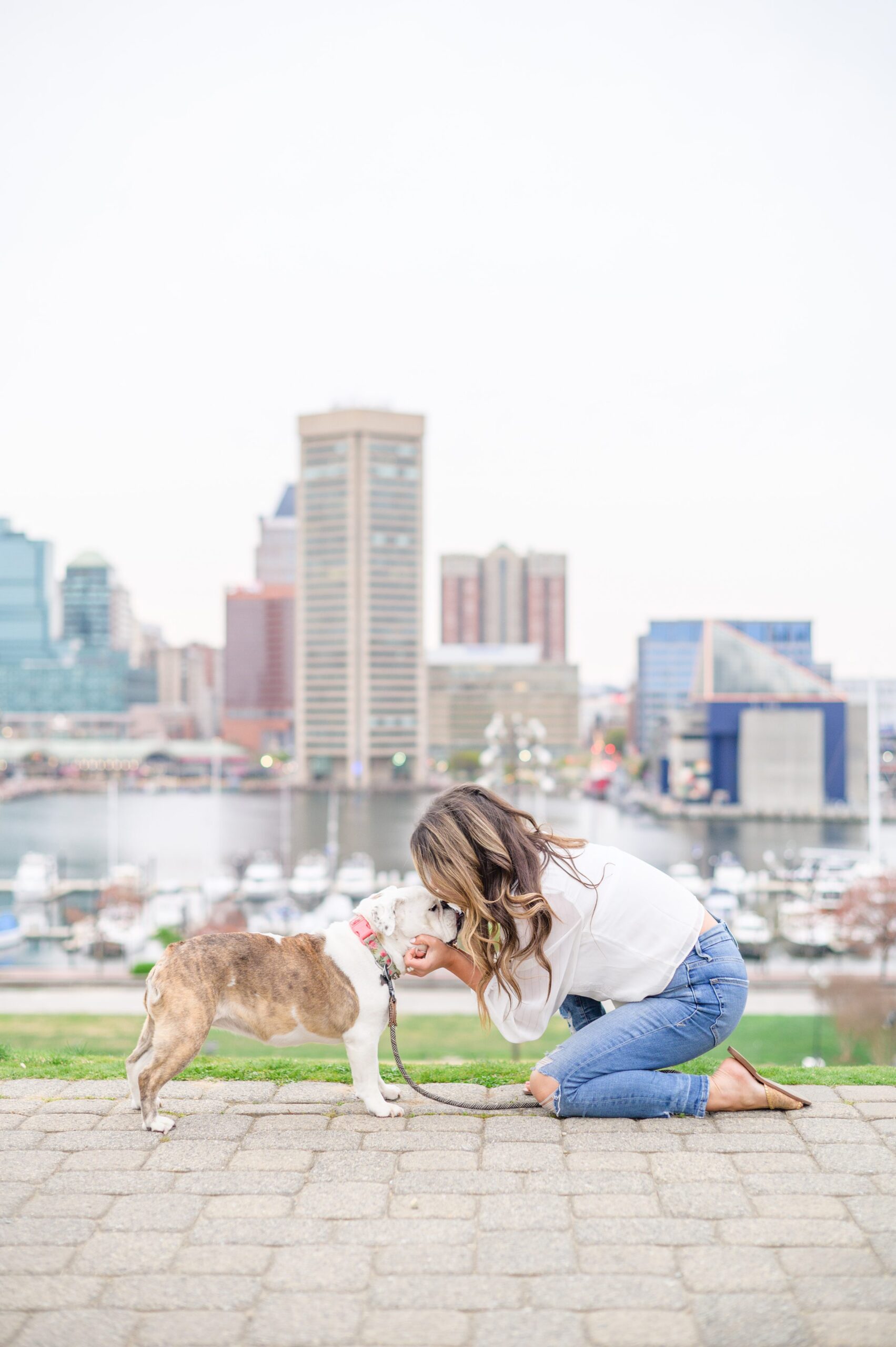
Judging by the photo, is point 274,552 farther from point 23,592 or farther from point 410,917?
point 410,917

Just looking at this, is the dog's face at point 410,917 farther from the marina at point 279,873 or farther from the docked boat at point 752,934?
the docked boat at point 752,934

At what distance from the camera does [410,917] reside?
9.12ft

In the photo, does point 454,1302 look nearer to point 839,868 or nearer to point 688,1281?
point 688,1281

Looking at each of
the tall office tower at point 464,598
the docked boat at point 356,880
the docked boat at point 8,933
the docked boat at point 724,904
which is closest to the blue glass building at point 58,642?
the tall office tower at point 464,598

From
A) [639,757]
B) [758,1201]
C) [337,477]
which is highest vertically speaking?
[337,477]

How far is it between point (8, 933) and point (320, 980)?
22.2 m

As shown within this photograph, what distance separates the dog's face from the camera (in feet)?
9.09

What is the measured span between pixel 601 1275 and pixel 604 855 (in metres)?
1.10

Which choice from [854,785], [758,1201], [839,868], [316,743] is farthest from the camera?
[316,743]

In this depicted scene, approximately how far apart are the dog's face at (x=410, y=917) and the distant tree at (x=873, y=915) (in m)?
17.0

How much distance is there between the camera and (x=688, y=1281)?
1.83 m

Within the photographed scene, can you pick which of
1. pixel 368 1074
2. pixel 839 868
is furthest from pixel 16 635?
pixel 368 1074

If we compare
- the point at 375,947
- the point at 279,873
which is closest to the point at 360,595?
the point at 279,873

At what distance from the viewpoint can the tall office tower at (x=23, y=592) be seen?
456ft
